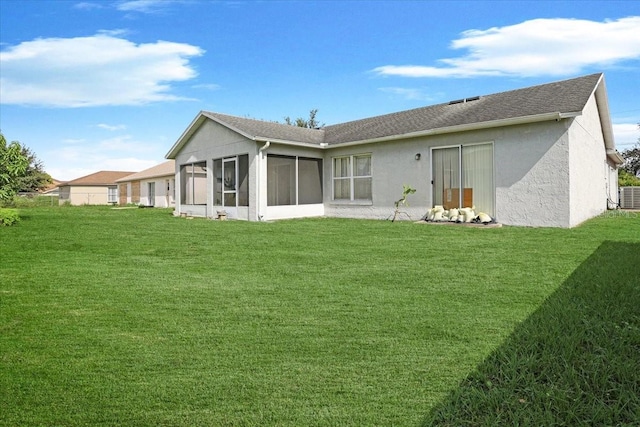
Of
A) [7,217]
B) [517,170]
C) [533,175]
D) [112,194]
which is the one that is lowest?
[7,217]

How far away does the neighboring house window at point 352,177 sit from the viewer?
14805 mm

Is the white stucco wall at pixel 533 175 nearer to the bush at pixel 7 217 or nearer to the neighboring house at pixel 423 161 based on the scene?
the neighboring house at pixel 423 161

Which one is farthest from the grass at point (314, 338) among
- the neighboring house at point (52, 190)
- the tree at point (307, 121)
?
the neighboring house at point (52, 190)

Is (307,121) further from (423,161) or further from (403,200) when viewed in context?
(423,161)

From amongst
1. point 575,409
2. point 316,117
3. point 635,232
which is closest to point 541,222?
point 635,232

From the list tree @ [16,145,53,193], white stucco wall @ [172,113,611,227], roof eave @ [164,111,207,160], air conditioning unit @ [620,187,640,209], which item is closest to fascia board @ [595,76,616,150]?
white stucco wall @ [172,113,611,227]

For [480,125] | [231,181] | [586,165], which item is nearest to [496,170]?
[480,125]

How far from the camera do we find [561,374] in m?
2.54

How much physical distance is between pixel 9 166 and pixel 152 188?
64.0 ft

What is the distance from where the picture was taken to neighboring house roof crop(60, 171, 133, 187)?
42.8 meters

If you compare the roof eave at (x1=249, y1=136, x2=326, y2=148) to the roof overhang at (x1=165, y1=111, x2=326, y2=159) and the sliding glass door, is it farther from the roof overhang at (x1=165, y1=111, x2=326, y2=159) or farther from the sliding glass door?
the sliding glass door

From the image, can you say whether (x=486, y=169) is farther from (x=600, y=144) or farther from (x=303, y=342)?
(x=303, y=342)

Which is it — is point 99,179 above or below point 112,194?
above

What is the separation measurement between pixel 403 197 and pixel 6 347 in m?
11.7
